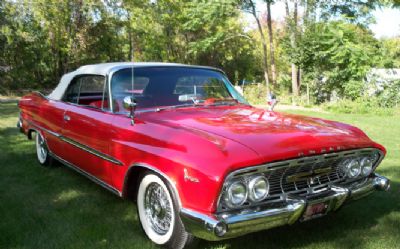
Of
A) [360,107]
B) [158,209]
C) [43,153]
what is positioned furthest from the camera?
[360,107]

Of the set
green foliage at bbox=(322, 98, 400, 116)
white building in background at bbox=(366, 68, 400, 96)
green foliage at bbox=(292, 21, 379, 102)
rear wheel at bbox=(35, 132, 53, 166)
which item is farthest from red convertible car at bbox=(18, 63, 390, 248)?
green foliage at bbox=(292, 21, 379, 102)

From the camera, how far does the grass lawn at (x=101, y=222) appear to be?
3.32m

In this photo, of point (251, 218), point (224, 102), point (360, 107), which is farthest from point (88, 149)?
point (360, 107)

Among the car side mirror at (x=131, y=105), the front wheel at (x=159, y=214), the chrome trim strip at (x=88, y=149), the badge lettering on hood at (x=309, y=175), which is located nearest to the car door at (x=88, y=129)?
the chrome trim strip at (x=88, y=149)

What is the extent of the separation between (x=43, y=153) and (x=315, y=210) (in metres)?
4.17

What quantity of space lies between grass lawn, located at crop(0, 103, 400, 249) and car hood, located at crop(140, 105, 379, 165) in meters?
0.78

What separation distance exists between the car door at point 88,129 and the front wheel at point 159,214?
45 centimetres

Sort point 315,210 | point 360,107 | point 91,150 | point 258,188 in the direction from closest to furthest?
point 258,188
point 315,210
point 91,150
point 360,107

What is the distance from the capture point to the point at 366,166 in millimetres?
3500

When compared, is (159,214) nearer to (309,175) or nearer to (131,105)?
(131,105)

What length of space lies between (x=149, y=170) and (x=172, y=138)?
1.22 feet

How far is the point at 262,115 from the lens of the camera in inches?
152

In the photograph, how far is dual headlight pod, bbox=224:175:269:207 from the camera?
8.90 ft

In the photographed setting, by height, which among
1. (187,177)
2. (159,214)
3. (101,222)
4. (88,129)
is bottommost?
(101,222)
